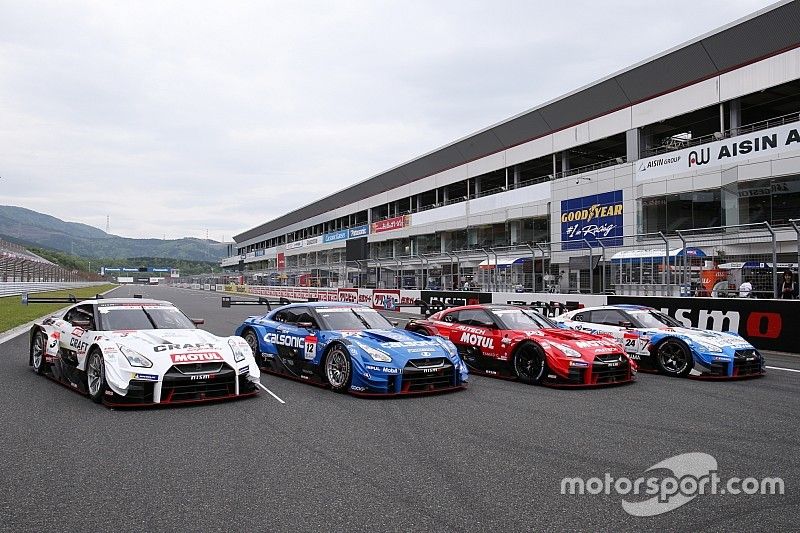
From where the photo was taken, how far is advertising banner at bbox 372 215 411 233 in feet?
168

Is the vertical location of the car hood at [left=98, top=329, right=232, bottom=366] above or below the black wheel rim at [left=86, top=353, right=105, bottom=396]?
above

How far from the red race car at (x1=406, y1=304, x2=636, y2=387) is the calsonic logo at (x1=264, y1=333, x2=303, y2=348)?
9.17ft

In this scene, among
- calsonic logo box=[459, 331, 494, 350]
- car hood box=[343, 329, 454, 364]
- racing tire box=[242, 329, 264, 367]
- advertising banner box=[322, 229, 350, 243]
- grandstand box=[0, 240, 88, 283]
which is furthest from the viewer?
advertising banner box=[322, 229, 350, 243]

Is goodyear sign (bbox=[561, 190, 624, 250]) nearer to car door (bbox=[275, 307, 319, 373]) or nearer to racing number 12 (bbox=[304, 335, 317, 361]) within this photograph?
car door (bbox=[275, 307, 319, 373])

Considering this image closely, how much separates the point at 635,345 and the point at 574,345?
7.18 ft

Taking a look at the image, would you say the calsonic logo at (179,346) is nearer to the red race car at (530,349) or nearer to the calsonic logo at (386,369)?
the calsonic logo at (386,369)

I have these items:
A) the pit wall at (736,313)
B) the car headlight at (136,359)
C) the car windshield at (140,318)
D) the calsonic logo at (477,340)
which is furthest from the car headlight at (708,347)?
the car headlight at (136,359)

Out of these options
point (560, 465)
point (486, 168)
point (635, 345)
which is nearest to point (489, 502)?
point (560, 465)

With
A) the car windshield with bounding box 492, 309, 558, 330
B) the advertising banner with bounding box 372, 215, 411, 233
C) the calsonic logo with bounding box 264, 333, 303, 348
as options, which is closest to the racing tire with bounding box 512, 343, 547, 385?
the car windshield with bounding box 492, 309, 558, 330

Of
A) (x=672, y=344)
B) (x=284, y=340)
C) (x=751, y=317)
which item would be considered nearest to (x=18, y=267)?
(x=284, y=340)

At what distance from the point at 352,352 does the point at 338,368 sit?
0.44 metres

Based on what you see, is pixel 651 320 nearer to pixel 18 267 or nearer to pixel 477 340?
pixel 477 340

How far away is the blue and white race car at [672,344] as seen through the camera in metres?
9.69

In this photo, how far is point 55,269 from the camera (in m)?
56.1
